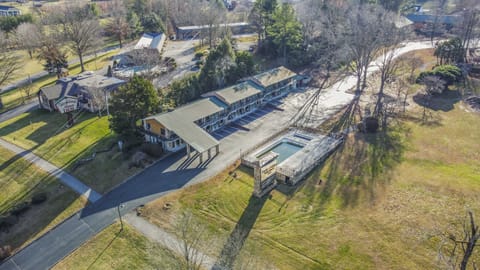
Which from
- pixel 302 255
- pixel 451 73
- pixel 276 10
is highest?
pixel 276 10

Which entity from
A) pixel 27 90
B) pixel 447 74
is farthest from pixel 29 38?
pixel 447 74

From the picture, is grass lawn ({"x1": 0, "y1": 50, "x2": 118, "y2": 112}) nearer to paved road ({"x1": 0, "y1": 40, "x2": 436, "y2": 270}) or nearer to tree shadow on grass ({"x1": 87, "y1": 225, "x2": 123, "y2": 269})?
paved road ({"x1": 0, "y1": 40, "x2": 436, "y2": 270})

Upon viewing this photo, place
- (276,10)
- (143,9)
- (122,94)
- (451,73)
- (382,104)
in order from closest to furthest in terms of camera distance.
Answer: (122,94)
(382,104)
(451,73)
(276,10)
(143,9)

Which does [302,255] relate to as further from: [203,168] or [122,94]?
[122,94]

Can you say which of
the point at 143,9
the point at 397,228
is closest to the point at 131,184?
the point at 397,228

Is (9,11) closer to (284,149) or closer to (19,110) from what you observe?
(19,110)
